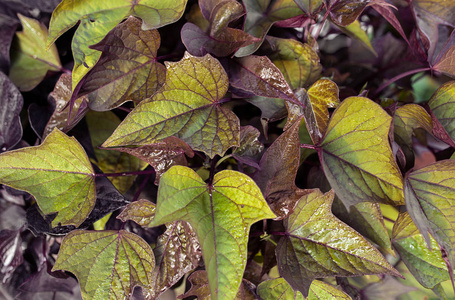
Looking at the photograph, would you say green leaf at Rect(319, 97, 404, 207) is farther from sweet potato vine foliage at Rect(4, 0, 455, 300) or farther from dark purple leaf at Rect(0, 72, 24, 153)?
dark purple leaf at Rect(0, 72, 24, 153)

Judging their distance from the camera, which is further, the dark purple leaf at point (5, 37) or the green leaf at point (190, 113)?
the dark purple leaf at point (5, 37)

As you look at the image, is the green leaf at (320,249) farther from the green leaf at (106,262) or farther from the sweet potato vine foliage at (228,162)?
the green leaf at (106,262)

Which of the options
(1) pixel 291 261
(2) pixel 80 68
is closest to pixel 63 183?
(2) pixel 80 68

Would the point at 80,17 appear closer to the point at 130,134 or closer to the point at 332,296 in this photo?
the point at 130,134

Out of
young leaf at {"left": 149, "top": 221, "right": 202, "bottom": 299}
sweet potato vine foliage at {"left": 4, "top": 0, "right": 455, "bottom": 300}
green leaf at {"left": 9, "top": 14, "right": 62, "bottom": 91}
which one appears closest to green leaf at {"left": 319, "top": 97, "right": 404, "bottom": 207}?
sweet potato vine foliage at {"left": 4, "top": 0, "right": 455, "bottom": 300}

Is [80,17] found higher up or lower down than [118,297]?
higher up

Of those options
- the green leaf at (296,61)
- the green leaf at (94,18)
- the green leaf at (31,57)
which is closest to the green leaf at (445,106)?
the green leaf at (296,61)
